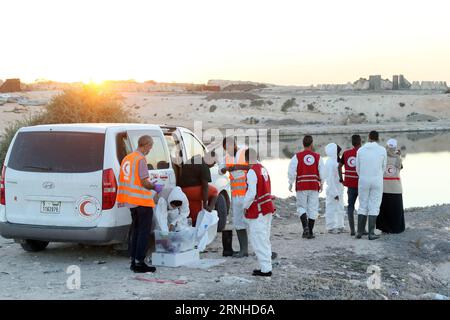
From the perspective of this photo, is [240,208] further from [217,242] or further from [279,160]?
[279,160]

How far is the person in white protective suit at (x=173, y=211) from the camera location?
9528 millimetres

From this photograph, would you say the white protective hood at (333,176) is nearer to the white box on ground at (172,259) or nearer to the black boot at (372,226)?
the black boot at (372,226)

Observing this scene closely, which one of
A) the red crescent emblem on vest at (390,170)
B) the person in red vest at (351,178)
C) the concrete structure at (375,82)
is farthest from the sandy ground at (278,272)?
the concrete structure at (375,82)

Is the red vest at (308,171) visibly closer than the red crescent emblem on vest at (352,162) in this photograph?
Yes

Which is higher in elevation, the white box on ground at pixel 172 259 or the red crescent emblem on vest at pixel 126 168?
the red crescent emblem on vest at pixel 126 168

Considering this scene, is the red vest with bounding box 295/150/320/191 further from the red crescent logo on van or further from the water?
the water

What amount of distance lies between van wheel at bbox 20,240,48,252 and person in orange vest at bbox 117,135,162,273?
209cm

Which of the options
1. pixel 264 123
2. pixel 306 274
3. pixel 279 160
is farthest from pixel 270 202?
pixel 264 123

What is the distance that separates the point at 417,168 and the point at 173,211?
66.2 ft

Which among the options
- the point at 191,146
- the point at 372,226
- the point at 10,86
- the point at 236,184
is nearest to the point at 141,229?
the point at 236,184

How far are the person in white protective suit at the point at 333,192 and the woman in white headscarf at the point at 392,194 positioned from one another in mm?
783

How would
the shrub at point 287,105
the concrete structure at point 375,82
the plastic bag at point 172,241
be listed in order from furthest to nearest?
the concrete structure at point 375,82, the shrub at point 287,105, the plastic bag at point 172,241
